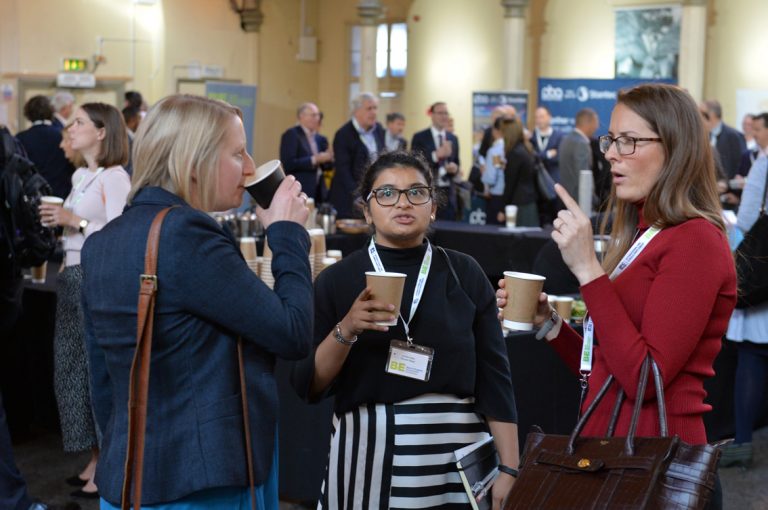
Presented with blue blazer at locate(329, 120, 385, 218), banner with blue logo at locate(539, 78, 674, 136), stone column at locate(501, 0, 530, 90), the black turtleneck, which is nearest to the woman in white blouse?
the black turtleneck

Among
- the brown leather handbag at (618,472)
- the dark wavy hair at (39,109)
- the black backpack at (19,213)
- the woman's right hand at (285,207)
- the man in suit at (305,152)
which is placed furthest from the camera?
the man in suit at (305,152)

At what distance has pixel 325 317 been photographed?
245 centimetres

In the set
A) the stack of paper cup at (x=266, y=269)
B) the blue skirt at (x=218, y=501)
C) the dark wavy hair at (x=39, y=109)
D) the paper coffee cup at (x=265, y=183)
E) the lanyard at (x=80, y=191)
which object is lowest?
the blue skirt at (x=218, y=501)

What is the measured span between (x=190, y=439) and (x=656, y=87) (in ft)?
3.56

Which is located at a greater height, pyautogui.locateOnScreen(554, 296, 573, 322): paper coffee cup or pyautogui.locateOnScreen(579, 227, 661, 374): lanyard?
pyautogui.locateOnScreen(579, 227, 661, 374): lanyard

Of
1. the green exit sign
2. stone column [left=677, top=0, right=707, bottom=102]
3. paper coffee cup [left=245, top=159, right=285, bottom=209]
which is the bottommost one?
paper coffee cup [left=245, top=159, right=285, bottom=209]

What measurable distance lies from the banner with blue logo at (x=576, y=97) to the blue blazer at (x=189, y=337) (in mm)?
10769

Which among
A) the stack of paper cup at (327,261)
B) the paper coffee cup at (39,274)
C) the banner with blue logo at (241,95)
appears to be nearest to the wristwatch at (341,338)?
the stack of paper cup at (327,261)

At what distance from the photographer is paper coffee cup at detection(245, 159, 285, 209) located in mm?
2008

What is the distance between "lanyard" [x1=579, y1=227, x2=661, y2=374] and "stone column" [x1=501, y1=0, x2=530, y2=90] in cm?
1344

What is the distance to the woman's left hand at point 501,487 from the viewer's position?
2.40 m

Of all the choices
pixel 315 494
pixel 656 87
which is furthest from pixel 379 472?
pixel 315 494

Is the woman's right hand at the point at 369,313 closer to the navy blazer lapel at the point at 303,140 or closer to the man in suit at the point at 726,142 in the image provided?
the navy blazer lapel at the point at 303,140

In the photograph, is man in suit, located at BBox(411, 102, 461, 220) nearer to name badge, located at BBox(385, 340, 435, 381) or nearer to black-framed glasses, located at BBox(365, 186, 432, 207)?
black-framed glasses, located at BBox(365, 186, 432, 207)
